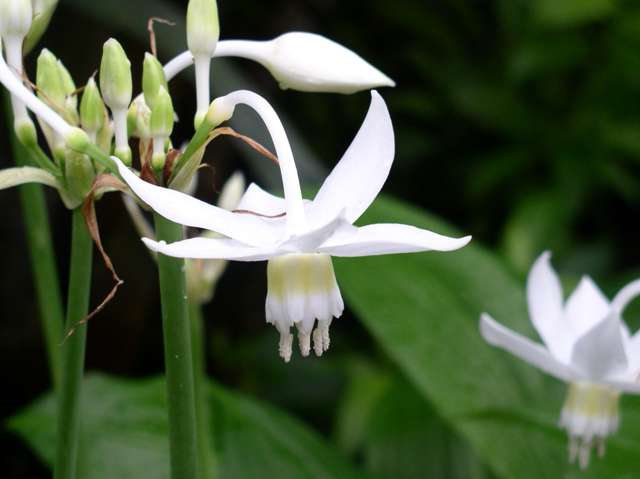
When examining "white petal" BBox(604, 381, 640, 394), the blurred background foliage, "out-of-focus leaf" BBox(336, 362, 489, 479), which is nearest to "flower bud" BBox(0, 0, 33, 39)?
the blurred background foliage

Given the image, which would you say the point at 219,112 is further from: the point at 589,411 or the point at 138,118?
the point at 589,411

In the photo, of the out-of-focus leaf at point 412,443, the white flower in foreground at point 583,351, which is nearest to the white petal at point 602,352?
the white flower in foreground at point 583,351

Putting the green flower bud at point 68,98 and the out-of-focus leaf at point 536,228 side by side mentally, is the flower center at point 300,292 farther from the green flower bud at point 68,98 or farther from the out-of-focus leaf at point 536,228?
the out-of-focus leaf at point 536,228

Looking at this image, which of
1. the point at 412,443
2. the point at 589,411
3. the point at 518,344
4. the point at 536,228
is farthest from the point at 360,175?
the point at 536,228

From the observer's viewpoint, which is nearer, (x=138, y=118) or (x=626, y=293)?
(x=138, y=118)

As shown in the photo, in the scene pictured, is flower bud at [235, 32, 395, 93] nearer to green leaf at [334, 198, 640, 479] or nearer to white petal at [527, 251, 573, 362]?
white petal at [527, 251, 573, 362]

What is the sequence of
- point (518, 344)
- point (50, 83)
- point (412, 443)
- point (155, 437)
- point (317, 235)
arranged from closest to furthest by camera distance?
point (317, 235) < point (50, 83) < point (518, 344) < point (155, 437) < point (412, 443)
